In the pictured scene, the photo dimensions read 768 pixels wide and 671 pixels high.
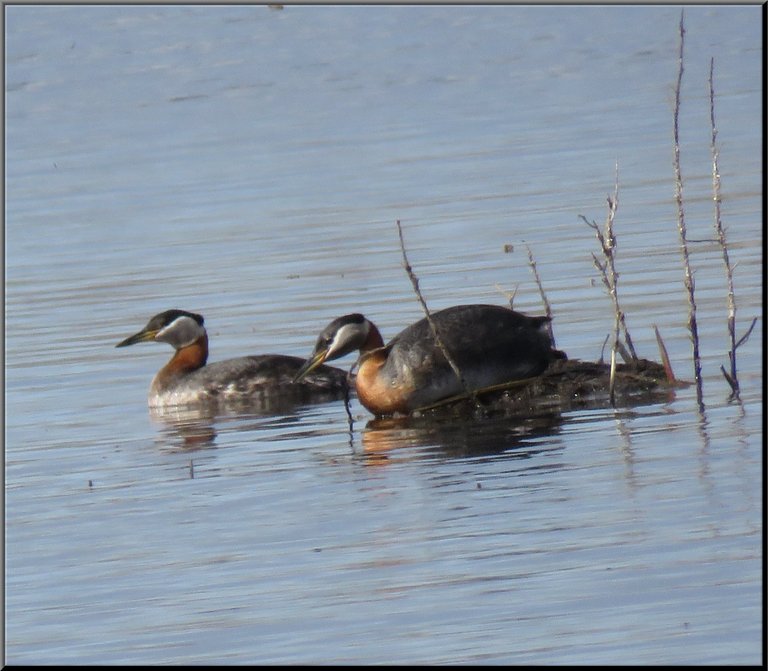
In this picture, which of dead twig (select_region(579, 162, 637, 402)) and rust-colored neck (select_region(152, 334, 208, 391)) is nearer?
dead twig (select_region(579, 162, 637, 402))

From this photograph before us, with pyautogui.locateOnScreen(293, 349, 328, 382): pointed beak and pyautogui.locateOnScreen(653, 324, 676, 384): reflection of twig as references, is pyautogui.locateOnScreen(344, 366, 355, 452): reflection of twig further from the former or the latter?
pyautogui.locateOnScreen(653, 324, 676, 384): reflection of twig

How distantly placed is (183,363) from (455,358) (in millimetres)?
3087

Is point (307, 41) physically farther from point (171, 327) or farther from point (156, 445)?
point (156, 445)

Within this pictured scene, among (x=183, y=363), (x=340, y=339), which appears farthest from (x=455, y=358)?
(x=183, y=363)

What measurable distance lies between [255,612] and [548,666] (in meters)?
1.54

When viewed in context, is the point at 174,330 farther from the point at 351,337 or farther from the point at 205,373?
the point at 351,337

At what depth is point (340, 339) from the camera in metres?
13.9

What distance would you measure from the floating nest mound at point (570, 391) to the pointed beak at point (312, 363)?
1.13m

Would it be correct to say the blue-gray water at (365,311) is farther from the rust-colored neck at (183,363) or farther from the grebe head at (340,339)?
the grebe head at (340,339)

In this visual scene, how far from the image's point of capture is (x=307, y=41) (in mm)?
34906

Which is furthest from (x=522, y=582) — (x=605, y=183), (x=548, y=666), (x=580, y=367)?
(x=605, y=183)

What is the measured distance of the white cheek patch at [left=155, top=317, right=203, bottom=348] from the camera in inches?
619

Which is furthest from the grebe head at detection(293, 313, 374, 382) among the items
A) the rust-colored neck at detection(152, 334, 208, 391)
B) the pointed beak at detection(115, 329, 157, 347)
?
the pointed beak at detection(115, 329, 157, 347)

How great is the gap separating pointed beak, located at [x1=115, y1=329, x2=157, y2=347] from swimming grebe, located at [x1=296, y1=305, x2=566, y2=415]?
2.84 m
